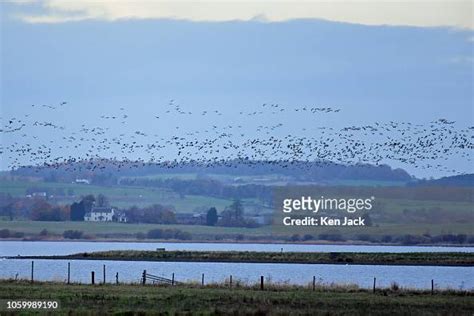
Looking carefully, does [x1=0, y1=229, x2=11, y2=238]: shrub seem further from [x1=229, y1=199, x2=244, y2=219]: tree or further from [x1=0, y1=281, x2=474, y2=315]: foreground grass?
[x1=0, y1=281, x2=474, y2=315]: foreground grass

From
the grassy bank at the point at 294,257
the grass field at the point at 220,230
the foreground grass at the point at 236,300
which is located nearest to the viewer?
the foreground grass at the point at 236,300

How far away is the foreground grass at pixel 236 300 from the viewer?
43.2 meters

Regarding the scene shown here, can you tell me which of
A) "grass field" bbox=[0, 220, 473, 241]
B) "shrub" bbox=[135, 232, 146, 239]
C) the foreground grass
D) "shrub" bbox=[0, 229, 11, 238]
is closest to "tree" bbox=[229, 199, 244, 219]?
"grass field" bbox=[0, 220, 473, 241]

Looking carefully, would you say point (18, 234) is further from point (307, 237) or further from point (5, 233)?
point (307, 237)

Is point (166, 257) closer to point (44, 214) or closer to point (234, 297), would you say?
point (234, 297)

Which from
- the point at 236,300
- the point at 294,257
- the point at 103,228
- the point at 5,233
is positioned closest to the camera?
the point at 236,300

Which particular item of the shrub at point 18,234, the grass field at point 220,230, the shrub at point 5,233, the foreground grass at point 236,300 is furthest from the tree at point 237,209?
the foreground grass at point 236,300

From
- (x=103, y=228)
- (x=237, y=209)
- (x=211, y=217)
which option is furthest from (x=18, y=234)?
(x=237, y=209)

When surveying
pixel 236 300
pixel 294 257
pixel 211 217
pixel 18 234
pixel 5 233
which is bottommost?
pixel 236 300

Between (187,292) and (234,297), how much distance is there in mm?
4477

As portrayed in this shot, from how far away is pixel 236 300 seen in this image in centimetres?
4719

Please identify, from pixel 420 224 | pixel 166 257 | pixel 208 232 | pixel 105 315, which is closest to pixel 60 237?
pixel 208 232

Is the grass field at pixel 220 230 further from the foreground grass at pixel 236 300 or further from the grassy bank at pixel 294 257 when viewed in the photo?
the foreground grass at pixel 236 300

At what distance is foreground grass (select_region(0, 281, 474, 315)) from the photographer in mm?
43156
